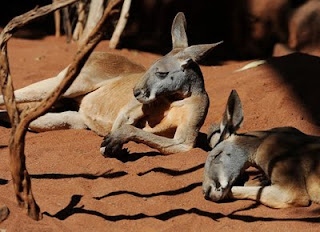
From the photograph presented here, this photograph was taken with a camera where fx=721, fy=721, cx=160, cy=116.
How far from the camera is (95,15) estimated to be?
400 inches

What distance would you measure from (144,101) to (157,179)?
0.78 meters

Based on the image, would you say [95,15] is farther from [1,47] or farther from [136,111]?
[1,47]

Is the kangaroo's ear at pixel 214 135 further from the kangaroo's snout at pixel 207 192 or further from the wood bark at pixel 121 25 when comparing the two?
the wood bark at pixel 121 25

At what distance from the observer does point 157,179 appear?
559 cm

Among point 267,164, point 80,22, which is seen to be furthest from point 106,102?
point 80,22

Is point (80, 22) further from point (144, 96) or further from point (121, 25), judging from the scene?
point (144, 96)

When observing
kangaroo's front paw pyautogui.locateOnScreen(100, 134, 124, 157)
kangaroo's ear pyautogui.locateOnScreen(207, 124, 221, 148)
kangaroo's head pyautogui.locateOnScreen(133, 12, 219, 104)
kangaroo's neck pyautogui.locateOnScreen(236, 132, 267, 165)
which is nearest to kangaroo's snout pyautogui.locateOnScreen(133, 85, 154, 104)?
Result: kangaroo's head pyautogui.locateOnScreen(133, 12, 219, 104)

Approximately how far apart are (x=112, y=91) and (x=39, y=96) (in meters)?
0.77

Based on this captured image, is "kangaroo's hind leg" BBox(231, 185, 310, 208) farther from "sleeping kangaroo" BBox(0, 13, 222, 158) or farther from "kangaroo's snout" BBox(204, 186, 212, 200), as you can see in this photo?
"sleeping kangaroo" BBox(0, 13, 222, 158)

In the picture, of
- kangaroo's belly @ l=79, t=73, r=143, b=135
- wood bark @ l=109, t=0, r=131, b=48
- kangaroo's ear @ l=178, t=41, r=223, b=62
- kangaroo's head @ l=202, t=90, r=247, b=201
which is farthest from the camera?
wood bark @ l=109, t=0, r=131, b=48

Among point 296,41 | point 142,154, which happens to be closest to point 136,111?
point 142,154

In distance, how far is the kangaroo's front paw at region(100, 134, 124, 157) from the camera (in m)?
5.97

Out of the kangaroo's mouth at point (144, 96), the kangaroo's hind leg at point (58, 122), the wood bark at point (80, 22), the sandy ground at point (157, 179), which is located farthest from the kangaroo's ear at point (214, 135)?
the wood bark at point (80, 22)

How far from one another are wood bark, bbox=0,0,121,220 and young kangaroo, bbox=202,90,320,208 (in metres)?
1.34
